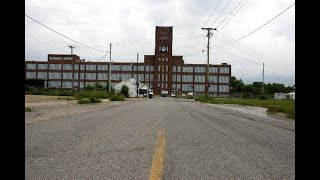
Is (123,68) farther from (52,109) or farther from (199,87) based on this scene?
(52,109)

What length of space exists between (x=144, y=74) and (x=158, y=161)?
150869mm

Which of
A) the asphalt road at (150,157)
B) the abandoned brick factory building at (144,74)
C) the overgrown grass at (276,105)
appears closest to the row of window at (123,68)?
the abandoned brick factory building at (144,74)

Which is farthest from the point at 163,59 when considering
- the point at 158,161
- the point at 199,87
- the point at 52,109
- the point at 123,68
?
the point at 158,161

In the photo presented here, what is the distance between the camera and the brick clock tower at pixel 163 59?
150 metres

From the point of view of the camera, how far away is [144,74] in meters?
157

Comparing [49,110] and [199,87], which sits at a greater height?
[199,87]

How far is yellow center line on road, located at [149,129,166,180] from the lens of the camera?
18.0 feet

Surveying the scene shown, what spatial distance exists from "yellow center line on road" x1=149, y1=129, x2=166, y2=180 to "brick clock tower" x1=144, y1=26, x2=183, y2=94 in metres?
142

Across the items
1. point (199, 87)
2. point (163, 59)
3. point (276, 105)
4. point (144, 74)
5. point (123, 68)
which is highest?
point (163, 59)

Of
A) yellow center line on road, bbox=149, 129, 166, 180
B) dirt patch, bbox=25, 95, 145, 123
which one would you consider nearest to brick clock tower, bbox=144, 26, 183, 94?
dirt patch, bbox=25, 95, 145, 123
